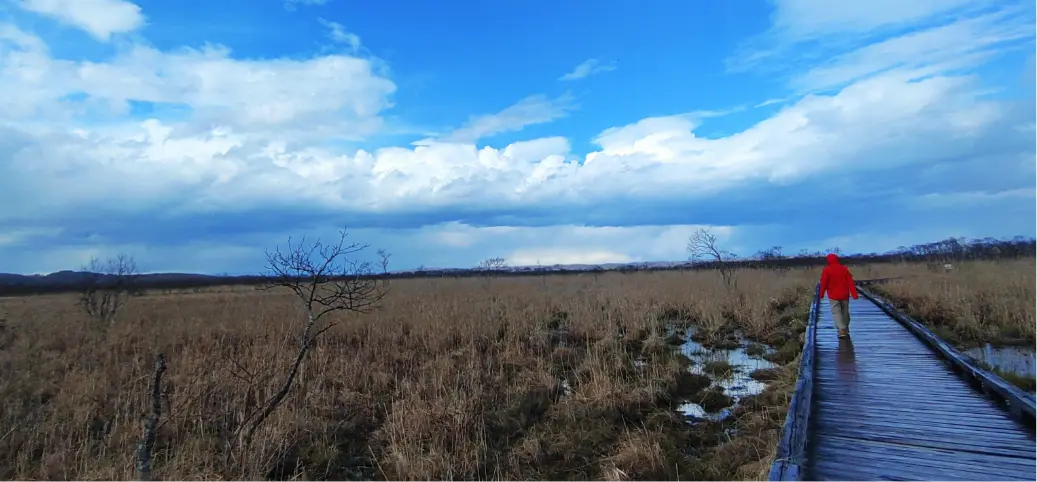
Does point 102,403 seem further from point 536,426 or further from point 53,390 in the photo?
point 536,426

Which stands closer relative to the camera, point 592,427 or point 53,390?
point 592,427

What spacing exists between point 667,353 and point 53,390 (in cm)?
1302

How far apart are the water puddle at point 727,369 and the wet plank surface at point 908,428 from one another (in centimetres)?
148

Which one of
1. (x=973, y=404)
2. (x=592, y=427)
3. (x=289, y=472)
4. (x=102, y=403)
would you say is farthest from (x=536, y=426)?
(x=102, y=403)

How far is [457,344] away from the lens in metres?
14.4

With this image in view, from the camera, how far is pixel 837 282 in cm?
1048

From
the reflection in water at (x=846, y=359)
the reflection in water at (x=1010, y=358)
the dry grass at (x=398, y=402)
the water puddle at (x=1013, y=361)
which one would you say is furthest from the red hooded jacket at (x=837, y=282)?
the reflection in water at (x=1010, y=358)

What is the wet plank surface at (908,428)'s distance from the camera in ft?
14.8

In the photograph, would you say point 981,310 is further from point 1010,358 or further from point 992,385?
point 992,385

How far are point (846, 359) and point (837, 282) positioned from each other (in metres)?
1.76

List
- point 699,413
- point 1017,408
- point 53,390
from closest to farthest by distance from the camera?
point 1017,408
point 699,413
point 53,390

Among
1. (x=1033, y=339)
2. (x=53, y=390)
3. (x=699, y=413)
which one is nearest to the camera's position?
(x=699, y=413)

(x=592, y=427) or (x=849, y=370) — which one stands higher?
(x=849, y=370)

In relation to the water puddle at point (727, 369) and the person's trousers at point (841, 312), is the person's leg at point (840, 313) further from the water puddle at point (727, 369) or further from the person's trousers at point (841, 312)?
the water puddle at point (727, 369)
